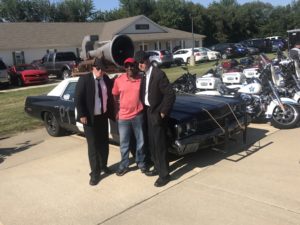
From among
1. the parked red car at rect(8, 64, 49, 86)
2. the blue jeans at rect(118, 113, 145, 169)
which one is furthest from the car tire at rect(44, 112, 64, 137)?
the parked red car at rect(8, 64, 49, 86)

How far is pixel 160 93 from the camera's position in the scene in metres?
5.20

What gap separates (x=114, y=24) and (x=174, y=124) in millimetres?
42404

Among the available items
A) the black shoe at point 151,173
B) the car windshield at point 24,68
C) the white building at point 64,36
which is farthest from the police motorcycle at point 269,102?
the white building at point 64,36

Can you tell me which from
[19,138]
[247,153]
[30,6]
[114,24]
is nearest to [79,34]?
[114,24]

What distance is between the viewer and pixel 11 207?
5023mm

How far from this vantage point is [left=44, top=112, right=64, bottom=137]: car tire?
8.38m

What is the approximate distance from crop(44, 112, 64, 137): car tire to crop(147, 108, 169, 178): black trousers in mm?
3469

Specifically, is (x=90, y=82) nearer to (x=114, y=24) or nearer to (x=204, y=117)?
(x=204, y=117)

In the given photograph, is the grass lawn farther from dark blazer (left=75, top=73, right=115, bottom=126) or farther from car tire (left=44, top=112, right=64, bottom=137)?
dark blazer (left=75, top=73, right=115, bottom=126)

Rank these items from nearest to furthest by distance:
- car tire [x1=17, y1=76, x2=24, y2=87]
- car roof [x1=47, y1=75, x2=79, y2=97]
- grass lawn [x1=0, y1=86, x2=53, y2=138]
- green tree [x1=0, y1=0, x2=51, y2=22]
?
car roof [x1=47, y1=75, x2=79, y2=97], grass lawn [x1=0, y1=86, x2=53, y2=138], car tire [x1=17, y1=76, x2=24, y2=87], green tree [x1=0, y1=0, x2=51, y2=22]

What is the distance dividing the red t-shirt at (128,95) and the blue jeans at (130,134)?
85 mm

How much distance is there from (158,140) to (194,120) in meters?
0.82

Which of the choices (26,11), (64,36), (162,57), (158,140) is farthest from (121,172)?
(26,11)

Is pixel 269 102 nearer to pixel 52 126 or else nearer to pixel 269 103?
pixel 269 103
